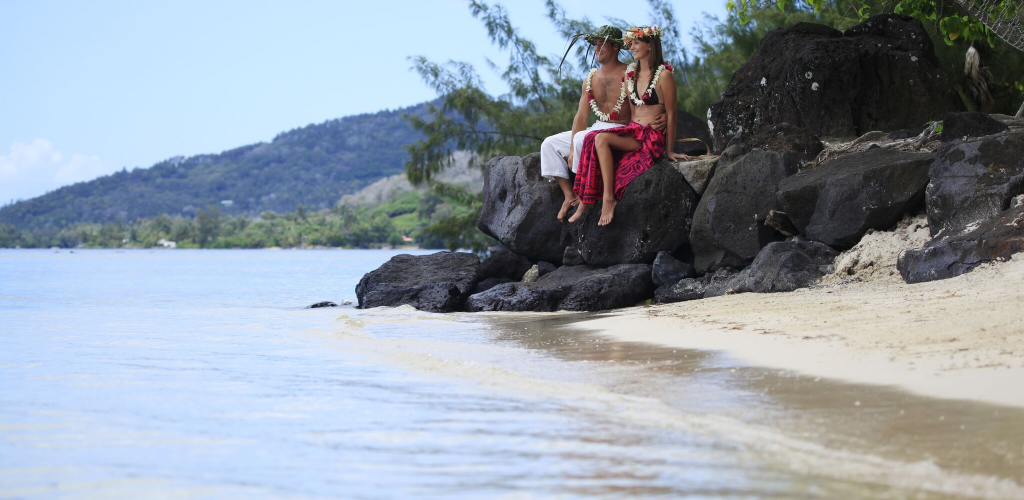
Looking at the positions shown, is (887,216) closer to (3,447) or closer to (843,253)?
(843,253)

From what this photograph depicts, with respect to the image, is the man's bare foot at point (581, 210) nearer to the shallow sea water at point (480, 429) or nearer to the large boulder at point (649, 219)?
the large boulder at point (649, 219)

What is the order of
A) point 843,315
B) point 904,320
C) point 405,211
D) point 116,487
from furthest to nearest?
1. point 405,211
2. point 843,315
3. point 904,320
4. point 116,487

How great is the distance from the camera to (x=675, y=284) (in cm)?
815

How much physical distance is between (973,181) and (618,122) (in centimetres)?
356

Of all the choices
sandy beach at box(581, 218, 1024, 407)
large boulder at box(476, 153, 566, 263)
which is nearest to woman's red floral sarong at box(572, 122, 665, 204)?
large boulder at box(476, 153, 566, 263)

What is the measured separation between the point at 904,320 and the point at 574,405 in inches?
81.8

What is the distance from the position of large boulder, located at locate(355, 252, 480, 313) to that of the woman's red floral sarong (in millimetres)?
1629

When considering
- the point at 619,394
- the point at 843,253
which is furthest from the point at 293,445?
the point at 843,253

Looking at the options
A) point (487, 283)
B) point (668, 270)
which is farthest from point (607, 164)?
point (487, 283)

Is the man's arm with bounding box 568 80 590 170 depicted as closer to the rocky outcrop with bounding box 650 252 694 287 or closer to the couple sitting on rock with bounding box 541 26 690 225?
the couple sitting on rock with bounding box 541 26 690 225

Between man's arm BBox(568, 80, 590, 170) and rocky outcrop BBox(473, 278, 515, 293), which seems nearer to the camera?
man's arm BBox(568, 80, 590, 170)

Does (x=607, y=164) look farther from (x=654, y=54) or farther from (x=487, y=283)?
(x=487, y=283)

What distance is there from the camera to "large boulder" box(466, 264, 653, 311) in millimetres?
8250

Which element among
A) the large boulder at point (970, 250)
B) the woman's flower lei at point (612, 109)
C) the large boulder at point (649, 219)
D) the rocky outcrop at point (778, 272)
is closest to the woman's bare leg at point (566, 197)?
the large boulder at point (649, 219)
